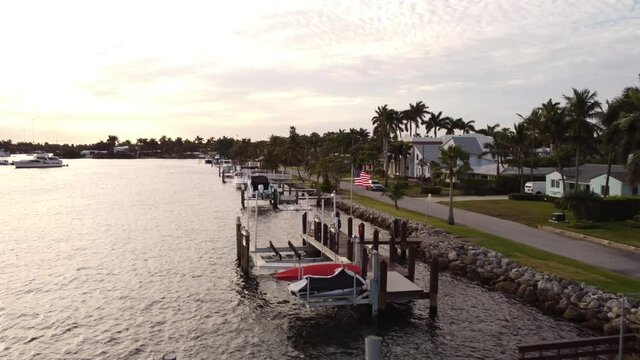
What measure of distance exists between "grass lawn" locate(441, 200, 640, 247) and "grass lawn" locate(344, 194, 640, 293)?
7906 mm

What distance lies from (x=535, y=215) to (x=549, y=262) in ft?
75.8

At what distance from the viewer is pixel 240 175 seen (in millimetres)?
119312

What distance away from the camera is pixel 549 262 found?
110ft

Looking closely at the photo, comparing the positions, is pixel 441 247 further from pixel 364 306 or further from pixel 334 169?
pixel 334 169

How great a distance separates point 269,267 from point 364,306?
7044mm

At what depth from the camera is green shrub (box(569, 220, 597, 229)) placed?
45.9 meters

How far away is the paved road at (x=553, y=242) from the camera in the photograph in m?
33.5

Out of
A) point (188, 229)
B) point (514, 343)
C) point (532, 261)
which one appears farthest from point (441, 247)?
point (188, 229)

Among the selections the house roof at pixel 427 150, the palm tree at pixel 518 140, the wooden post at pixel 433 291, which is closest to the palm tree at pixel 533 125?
the palm tree at pixel 518 140

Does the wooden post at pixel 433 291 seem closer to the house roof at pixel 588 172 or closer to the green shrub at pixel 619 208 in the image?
the green shrub at pixel 619 208

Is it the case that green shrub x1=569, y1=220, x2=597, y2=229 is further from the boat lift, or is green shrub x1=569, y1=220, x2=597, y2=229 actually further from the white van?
the white van

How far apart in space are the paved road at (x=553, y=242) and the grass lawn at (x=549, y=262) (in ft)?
4.26

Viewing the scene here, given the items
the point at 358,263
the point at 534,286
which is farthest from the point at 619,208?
the point at 358,263

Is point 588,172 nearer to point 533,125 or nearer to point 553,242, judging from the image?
point 533,125
